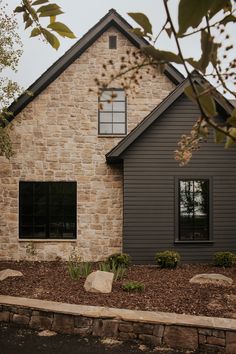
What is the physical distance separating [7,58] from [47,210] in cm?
450

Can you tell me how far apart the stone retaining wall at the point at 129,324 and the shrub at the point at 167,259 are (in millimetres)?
4161

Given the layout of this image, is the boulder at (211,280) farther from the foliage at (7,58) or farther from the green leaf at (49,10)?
the green leaf at (49,10)

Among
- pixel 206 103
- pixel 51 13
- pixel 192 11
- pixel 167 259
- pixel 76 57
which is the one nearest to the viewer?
pixel 192 11

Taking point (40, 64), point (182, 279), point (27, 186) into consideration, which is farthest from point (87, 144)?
point (40, 64)

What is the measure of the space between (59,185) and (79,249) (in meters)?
2.03

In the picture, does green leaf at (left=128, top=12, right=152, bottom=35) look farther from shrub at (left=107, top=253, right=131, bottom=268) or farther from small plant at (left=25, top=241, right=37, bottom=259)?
small plant at (left=25, top=241, right=37, bottom=259)

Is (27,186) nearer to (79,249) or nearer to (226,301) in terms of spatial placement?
(79,249)

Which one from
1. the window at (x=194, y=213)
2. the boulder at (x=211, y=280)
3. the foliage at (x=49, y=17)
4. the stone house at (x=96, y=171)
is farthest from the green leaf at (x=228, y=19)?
the window at (x=194, y=213)

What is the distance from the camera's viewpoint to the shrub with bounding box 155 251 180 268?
408 inches

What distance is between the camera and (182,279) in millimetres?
9039

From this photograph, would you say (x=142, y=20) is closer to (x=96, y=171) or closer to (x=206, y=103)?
(x=206, y=103)

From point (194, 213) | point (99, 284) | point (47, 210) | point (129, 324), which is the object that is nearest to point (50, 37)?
point (129, 324)

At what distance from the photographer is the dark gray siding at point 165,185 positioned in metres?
11.4

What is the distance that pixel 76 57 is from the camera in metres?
12.7
